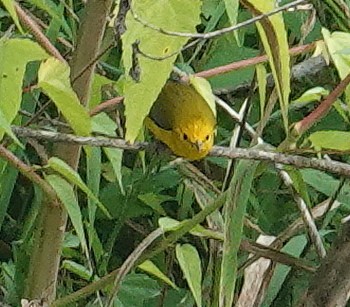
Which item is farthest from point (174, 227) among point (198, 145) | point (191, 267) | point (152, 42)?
point (198, 145)

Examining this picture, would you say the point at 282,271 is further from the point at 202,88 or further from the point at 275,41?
the point at 275,41

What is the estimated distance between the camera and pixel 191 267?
717 mm

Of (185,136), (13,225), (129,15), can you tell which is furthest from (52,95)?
(13,225)

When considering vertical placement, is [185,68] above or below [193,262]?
above

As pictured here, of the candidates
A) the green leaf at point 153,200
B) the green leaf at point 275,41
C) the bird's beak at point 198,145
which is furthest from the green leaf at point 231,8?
the green leaf at point 153,200

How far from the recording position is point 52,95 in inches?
22.0

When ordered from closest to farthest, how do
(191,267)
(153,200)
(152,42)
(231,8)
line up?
1. (152,42)
2. (231,8)
3. (191,267)
4. (153,200)

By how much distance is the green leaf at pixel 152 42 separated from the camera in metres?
0.39

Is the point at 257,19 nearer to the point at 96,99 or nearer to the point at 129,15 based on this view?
the point at 129,15

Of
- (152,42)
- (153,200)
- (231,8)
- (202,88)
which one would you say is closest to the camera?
(152,42)

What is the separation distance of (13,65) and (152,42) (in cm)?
13

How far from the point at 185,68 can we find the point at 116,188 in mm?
306

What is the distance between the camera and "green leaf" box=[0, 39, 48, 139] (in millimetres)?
490

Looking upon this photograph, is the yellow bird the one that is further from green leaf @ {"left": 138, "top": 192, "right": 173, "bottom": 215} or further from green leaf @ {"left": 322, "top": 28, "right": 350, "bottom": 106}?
green leaf @ {"left": 322, "top": 28, "right": 350, "bottom": 106}
